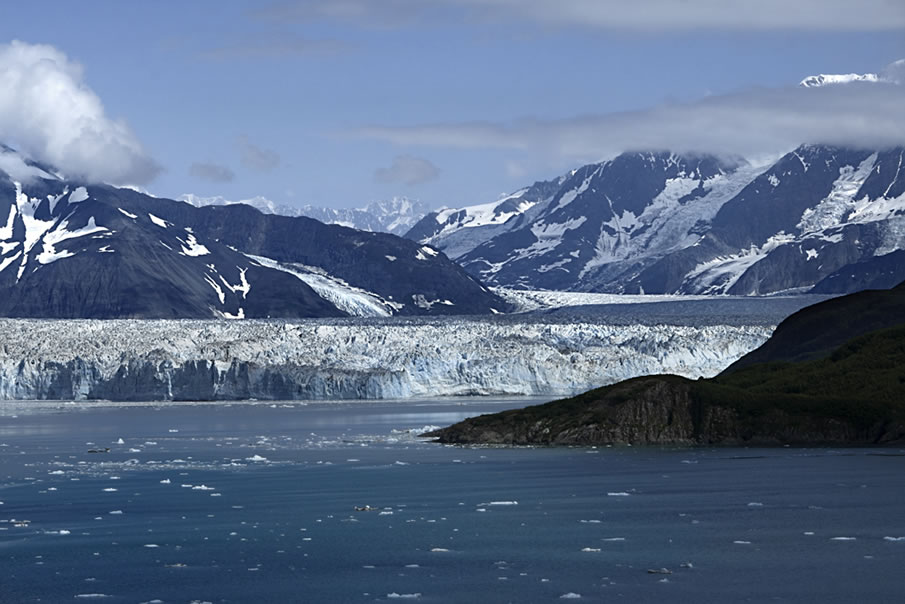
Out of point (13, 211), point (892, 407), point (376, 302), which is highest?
point (13, 211)

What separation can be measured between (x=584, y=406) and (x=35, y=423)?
2244 centimetres

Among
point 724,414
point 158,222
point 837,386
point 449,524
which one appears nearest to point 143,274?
point 158,222

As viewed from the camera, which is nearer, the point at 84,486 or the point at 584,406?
the point at 84,486

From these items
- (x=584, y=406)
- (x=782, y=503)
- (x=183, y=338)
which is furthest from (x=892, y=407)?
(x=183, y=338)

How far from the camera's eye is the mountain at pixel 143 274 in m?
158

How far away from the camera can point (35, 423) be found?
51.0m

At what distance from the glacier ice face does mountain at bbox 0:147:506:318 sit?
75.9 m

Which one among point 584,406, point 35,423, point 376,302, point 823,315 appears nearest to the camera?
point 584,406

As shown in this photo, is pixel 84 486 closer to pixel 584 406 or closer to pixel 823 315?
pixel 584 406

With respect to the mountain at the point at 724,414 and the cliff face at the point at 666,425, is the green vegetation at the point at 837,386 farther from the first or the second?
the cliff face at the point at 666,425

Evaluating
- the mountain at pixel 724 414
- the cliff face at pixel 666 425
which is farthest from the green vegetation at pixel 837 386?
the cliff face at pixel 666 425

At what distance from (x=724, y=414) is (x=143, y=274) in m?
132

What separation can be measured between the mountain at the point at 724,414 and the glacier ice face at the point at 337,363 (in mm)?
26873

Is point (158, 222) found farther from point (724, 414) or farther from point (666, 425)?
point (724, 414)
